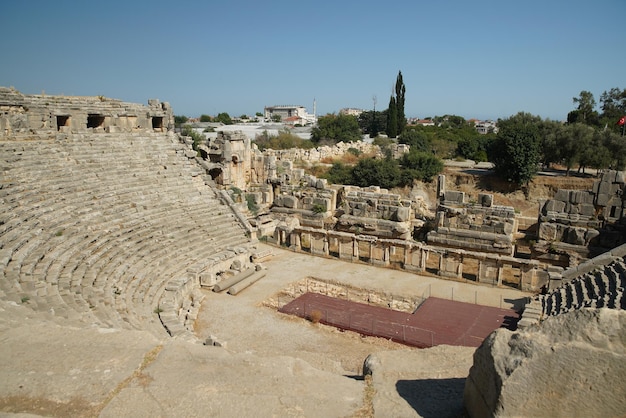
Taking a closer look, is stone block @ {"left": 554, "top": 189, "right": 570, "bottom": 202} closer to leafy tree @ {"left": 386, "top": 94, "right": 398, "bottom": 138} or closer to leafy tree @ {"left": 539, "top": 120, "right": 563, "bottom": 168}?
leafy tree @ {"left": 539, "top": 120, "right": 563, "bottom": 168}

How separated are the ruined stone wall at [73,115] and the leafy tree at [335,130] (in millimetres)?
26901

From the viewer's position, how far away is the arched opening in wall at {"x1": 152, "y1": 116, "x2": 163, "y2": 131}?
20.5 meters

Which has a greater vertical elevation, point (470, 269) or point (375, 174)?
point (375, 174)

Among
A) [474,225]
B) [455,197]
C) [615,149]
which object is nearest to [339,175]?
[455,197]

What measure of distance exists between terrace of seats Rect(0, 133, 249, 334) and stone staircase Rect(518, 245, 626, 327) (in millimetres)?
8788

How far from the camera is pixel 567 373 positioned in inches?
168

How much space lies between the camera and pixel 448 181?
33.6 meters

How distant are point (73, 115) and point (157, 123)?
12.8ft

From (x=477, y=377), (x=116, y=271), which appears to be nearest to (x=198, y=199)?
(x=116, y=271)

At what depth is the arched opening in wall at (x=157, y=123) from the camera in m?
20.5

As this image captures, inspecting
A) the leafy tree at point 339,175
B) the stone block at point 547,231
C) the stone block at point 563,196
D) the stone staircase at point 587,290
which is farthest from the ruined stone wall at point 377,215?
the leafy tree at point 339,175

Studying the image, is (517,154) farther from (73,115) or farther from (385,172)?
(73,115)

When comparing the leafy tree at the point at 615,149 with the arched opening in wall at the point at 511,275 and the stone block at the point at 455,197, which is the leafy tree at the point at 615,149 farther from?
the arched opening in wall at the point at 511,275

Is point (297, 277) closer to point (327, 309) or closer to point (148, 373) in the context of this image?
point (327, 309)
